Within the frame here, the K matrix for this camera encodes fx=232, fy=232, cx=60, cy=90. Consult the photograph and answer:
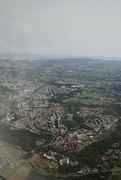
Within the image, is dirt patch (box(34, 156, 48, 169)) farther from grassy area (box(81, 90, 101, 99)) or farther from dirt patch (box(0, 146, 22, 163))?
grassy area (box(81, 90, 101, 99))

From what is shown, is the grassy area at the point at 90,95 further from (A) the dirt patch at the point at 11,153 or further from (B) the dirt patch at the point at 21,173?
(B) the dirt patch at the point at 21,173

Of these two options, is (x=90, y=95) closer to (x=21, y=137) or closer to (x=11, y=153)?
(x=21, y=137)

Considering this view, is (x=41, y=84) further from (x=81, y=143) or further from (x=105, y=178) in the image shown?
(x=105, y=178)

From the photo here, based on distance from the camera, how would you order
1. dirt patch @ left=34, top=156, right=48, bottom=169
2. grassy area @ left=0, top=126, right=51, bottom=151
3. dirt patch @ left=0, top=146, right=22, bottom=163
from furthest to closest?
grassy area @ left=0, top=126, right=51, bottom=151 → dirt patch @ left=0, top=146, right=22, bottom=163 → dirt patch @ left=34, top=156, right=48, bottom=169

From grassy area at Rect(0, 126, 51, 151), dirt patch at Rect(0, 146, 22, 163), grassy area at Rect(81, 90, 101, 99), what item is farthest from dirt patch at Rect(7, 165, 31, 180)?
grassy area at Rect(81, 90, 101, 99)

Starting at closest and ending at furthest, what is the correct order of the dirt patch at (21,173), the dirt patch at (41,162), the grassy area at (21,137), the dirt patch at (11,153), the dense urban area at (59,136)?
the dirt patch at (21,173) < the dense urban area at (59,136) < the dirt patch at (41,162) < the dirt patch at (11,153) < the grassy area at (21,137)

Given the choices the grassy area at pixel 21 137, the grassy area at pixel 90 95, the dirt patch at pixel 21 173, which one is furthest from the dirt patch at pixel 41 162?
the grassy area at pixel 90 95

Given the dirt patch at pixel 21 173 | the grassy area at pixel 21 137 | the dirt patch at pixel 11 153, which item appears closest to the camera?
the dirt patch at pixel 21 173

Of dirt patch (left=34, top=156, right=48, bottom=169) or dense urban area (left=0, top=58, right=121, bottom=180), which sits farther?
dirt patch (left=34, top=156, right=48, bottom=169)

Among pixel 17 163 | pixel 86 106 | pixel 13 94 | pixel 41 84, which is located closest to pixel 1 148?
pixel 17 163
